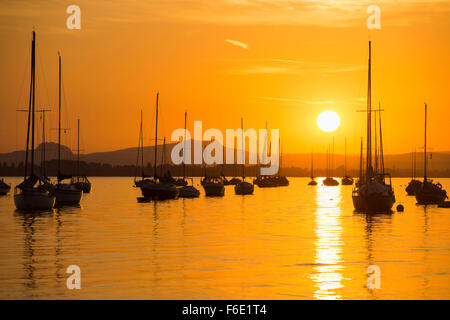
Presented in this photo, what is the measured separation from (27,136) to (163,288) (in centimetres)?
4514

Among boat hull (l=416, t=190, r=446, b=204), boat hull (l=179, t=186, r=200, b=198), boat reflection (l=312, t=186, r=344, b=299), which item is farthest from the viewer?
boat hull (l=179, t=186, r=200, b=198)

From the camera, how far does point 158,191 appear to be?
9631cm

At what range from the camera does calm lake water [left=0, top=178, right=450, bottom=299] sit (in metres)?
23.0

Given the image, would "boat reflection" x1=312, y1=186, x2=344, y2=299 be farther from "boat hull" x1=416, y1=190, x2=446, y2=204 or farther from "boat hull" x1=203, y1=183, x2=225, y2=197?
"boat hull" x1=203, y1=183, x2=225, y2=197

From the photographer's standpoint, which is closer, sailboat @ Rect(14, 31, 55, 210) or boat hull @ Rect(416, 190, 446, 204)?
sailboat @ Rect(14, 31, 55, 210)

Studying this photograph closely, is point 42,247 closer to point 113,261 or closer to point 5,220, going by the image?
point 113,261

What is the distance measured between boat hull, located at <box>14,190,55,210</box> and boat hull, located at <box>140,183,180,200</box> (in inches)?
1224

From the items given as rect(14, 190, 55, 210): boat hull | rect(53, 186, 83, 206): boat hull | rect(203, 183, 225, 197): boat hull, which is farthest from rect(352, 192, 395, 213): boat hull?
rect(203, 183, 225, 197): boat hull

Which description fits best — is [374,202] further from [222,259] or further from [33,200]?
[222,259]

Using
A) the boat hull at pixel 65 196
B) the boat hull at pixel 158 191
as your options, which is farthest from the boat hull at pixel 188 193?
the boat hull at pixel 65 196

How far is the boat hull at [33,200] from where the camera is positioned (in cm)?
6384

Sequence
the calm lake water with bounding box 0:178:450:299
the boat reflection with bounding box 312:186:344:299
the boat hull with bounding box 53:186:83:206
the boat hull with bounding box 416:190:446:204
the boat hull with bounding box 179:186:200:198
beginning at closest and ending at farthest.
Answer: the calm lake water with bounding box 0:178:450:299 → the boat reflection with bounding box 312:186:344:299 → the boat hull with bounding box 53:186:83:206 → the boat hull with bounding box 416:190:446:204 → the boat hull with bounding box 179:186:200:198
